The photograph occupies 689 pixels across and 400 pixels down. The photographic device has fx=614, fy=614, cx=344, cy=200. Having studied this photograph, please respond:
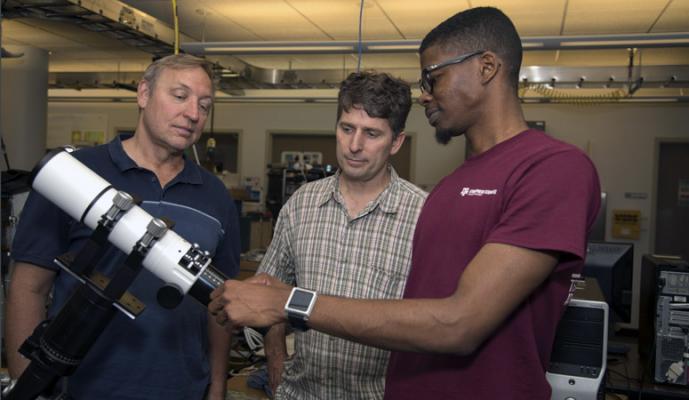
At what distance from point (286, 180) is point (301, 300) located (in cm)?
385

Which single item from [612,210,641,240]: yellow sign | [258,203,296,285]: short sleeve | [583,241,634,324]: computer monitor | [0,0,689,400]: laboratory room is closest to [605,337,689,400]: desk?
[0,0,689,400]: laboratory room

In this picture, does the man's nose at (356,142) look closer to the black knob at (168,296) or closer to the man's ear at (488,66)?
the man's ear at (488,66)

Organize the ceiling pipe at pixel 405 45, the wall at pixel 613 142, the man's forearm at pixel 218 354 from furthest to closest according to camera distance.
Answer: the wall at pixel 613 142 → the ceiling pipe at pixel 405 45 → the man's forearm at pixel 218 354

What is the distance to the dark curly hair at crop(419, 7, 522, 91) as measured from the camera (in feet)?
3.68

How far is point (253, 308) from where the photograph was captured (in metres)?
1.06

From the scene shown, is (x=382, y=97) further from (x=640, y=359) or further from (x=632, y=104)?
(x=632, y=104)

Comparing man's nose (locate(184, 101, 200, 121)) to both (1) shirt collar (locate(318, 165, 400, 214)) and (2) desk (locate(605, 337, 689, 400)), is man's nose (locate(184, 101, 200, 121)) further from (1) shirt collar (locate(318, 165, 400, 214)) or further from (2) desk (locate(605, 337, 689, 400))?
(2) desk (locate(605, 337, 689, 400))

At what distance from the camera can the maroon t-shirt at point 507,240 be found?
971 millimetres

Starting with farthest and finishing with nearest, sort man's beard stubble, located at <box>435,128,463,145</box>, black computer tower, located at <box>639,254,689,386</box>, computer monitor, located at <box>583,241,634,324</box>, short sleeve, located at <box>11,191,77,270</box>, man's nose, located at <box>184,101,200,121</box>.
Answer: computer monitor, located at <box>583,241,634,324</box> → black computer tower, located at <box>639,254,689,386</box> → man's nose, located at <box>184,101,200,121</box> → short sleeve, located at <box>11,191,77,270</box> → man's beard stubble, located at <box>435,128,463,145</box>

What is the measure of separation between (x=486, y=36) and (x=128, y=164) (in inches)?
34.1

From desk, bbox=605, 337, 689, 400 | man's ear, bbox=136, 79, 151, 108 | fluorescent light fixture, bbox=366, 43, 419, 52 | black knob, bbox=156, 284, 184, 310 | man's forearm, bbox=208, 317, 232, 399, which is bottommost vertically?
desk, bbox=605, 337, 689, 400

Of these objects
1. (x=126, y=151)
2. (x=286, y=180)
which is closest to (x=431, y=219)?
(x=126, y=151)

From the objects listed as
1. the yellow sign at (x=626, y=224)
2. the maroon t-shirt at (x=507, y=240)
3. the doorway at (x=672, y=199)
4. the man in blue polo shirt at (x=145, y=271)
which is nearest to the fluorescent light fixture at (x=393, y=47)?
the man in blue polo shirt at (x=145, y=271)

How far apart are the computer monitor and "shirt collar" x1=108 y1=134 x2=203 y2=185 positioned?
5.32ft
